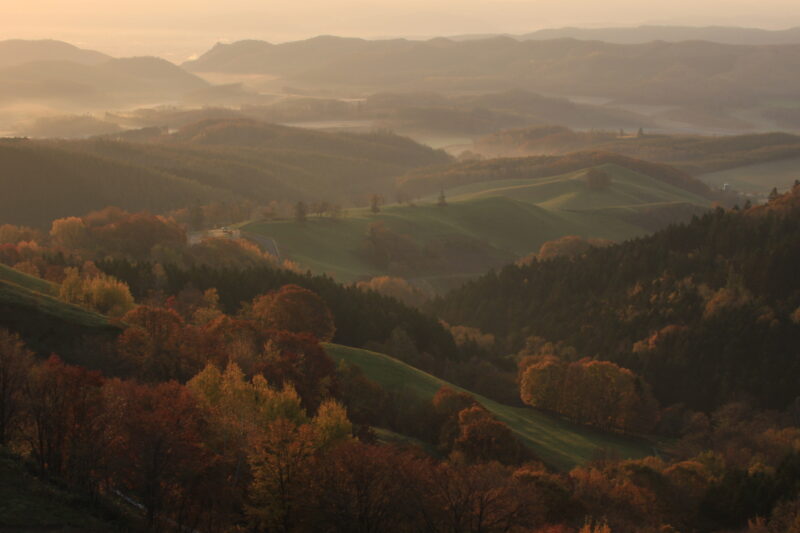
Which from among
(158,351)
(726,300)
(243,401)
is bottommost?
(726,300)

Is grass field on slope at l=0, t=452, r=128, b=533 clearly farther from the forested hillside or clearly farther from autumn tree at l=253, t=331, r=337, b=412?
the forested hillside

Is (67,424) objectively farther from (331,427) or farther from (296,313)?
(296,313)

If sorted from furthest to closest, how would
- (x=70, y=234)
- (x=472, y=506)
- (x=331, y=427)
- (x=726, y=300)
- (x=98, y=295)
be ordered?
1. (x=70, y=234)
2. (x=726, y=300)
3. (x=98, y=295)
4. (x=331, y=427)
5. (x=472, y=506)

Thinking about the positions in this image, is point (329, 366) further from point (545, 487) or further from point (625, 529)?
point (625, 529)

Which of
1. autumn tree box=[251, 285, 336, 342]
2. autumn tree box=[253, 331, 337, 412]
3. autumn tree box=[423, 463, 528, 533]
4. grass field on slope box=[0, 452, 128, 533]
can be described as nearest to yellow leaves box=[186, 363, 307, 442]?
autumn tree box=[253, 331, 337, 412]

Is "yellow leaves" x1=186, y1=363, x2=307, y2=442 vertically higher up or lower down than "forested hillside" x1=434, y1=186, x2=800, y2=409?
higher up

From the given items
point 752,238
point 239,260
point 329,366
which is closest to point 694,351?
point 752,238

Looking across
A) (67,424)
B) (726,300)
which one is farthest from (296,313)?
(726,300)
